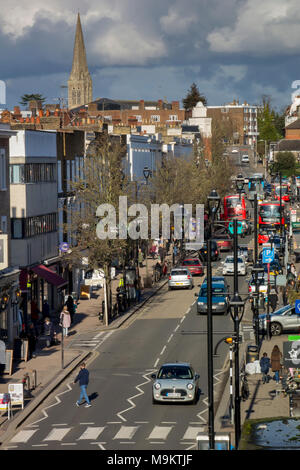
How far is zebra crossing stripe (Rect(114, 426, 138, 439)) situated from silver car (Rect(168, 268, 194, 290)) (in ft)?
113

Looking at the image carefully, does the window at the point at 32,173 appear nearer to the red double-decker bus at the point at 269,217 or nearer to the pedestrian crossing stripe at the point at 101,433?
the pedestrian crossing stripe at the point at 101,433

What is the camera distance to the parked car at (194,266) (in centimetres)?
7375

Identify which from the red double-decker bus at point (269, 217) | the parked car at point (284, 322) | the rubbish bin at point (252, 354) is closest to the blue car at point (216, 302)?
the parked car at point (284, 322)

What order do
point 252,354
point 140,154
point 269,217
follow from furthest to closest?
point 140,154
point 269,217
point 252,354

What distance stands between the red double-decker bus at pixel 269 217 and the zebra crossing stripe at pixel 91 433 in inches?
2704

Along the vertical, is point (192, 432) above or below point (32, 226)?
below

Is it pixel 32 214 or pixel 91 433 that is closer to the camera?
pixel 91 433

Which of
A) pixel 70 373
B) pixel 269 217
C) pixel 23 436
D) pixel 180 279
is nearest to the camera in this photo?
pixel 23 436

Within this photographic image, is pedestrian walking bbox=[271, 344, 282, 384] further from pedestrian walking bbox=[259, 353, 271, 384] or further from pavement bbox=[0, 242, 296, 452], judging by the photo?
pavement bbox=[0, 242, 296, 452]

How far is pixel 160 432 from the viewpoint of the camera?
31.6m

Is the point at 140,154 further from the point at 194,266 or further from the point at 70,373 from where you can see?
the point at 70,373

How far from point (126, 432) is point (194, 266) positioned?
140 feet

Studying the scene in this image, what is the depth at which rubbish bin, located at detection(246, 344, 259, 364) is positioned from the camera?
43.2m

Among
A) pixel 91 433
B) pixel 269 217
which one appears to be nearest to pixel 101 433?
pixel 91 433
